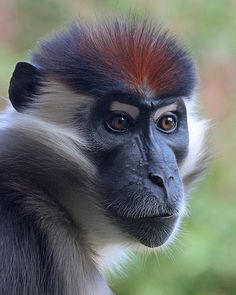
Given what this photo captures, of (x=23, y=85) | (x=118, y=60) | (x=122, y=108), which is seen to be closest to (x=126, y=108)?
(x=122, y=108)

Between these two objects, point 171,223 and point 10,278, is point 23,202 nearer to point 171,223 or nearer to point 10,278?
point 10,278

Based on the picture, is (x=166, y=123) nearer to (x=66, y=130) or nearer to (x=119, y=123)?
(x=119, y=123)

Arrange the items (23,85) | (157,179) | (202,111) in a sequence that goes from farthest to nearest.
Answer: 1. (202,111)
2. (23,85)
3. (157,179)

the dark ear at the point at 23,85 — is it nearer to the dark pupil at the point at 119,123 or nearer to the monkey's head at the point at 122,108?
the monkey's head at the point at 122,108

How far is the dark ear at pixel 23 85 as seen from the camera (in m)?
2.26

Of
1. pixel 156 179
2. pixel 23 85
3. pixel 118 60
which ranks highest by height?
pixel 118 60

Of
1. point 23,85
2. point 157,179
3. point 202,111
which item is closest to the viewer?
point 157,179

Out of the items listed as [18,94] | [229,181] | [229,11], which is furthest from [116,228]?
[229,11]

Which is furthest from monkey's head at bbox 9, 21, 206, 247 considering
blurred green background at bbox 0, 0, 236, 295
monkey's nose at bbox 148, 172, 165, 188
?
blurred green background at bbox 0, 0, 236, 295

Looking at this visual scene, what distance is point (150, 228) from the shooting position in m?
2.23

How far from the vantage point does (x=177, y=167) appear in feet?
7.36

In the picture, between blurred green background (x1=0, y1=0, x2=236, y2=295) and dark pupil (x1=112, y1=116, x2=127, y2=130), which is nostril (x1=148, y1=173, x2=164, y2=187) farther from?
blurred green background (x1=0, y1=0, x2=236, y2=295)

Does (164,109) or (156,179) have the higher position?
(164,109)

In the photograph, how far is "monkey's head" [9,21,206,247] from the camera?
7.14 feet
